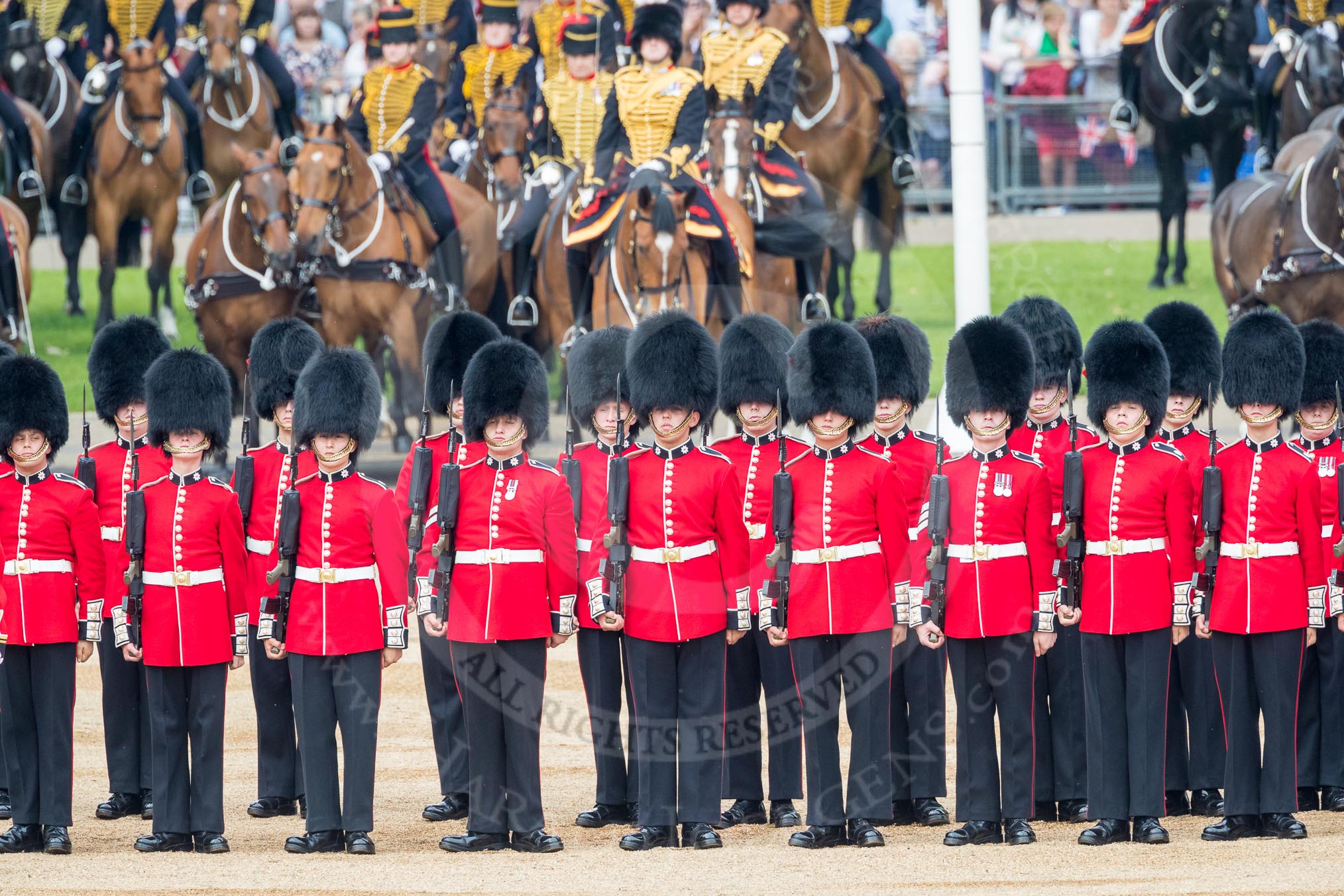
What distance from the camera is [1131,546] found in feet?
20.9

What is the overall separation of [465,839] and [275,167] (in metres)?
5.91

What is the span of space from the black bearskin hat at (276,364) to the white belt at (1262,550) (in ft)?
8.85

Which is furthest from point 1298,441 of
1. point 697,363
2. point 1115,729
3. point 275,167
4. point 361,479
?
point 275,167

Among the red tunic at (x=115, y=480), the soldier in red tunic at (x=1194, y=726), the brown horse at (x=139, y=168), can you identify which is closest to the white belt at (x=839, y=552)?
the soldier in red tunic at (x=1194, y=726)

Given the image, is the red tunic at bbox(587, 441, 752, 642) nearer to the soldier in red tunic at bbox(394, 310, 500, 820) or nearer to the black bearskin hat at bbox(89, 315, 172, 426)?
the soldier in red tunic at bbox(394, 310, 500, 820)

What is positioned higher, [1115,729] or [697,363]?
[697,363]

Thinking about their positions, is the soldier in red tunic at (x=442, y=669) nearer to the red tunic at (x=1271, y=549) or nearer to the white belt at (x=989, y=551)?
the white belt at (x=989, y=551)

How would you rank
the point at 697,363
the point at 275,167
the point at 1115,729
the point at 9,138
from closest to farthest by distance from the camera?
the point at 1115,729
the point at 697,363
the point at 275,167
the point at 9,138

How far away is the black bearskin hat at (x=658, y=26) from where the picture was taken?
1073 cm

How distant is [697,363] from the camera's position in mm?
6781

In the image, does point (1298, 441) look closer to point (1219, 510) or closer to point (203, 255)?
point (1219, 510)

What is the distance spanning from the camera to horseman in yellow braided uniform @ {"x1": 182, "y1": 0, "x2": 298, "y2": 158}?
14.4 m

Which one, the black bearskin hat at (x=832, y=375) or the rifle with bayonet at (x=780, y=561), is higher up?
the black bearskin hat at (x=832, y=375)

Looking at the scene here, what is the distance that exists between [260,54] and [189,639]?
29.4 ft
